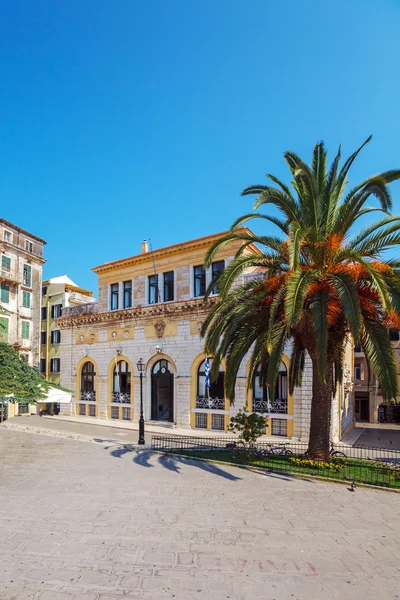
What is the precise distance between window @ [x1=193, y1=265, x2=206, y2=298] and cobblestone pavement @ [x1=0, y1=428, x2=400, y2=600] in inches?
599

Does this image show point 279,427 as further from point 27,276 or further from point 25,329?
point 27,276

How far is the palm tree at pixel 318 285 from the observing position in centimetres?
1341

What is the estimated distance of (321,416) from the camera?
15875mm

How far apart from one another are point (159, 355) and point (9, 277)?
18.6 metres

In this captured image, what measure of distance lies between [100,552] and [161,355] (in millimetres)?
21861

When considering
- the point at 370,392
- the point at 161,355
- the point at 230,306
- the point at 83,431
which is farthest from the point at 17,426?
the point at 370,392

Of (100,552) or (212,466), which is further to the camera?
(212,466)

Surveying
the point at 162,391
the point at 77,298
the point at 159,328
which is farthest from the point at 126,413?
the point at 77,298

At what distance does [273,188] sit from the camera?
15.3m

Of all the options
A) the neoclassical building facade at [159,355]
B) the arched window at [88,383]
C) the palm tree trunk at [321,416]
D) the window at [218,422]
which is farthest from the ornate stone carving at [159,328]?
the palm tree trunk at [321,416]

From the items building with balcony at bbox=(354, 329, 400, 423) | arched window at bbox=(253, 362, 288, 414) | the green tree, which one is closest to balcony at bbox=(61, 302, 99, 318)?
the green tree

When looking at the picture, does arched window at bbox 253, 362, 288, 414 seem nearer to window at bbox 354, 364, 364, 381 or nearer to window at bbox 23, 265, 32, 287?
window at bbox 354, 364, 364, 381

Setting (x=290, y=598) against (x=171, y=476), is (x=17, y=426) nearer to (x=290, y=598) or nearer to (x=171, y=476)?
(x=171, y=476)

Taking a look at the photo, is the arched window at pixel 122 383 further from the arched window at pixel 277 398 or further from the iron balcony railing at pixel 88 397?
the arched window at pixel 277 398
